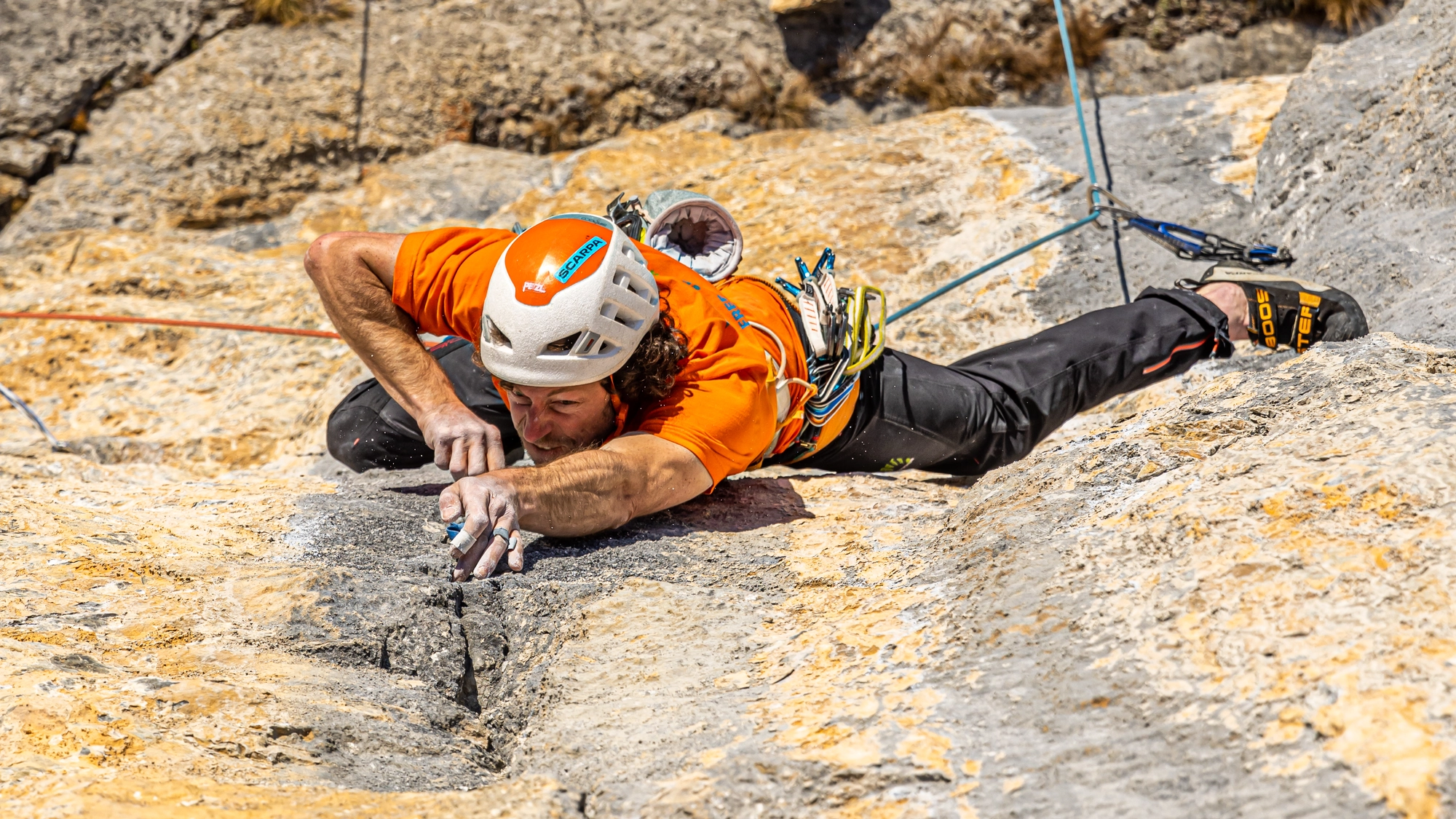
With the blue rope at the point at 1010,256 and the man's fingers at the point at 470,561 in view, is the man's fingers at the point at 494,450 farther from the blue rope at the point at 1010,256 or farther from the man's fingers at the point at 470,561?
the blue rope at the point at 1010,256

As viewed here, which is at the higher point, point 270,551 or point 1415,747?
point 1415,747

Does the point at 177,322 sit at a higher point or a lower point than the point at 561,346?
lower

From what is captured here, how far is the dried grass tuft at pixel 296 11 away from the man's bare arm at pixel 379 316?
183 inches

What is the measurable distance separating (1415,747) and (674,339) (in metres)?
2.05

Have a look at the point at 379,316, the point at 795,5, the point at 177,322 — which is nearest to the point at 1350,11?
the point at 795,5

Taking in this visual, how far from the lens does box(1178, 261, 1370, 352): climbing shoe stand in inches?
156

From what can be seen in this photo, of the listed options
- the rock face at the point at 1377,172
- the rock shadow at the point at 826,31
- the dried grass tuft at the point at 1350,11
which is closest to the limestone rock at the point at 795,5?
the rock shadow at the point at 826,31

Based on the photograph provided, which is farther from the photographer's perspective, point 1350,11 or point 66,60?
point 1350,11

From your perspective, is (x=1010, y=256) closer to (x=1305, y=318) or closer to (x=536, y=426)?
(x=1305, y=318)

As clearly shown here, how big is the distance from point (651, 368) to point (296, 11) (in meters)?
5.78

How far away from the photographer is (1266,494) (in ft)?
7.14

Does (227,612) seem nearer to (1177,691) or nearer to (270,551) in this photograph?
(270,551)

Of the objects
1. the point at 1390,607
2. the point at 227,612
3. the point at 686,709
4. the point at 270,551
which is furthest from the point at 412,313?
the point at 1390,607

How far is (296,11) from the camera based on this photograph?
753 centimetres
